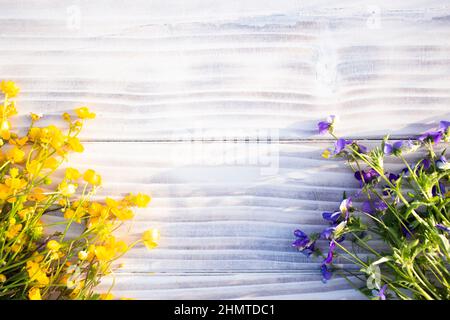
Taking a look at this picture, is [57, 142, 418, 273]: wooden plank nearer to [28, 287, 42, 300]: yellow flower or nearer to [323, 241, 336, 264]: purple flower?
[323, 241, 336, 264]: purple flower

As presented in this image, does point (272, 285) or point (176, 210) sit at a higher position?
point (176, 210)

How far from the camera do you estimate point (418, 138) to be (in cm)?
109

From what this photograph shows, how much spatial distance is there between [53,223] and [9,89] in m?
0.29

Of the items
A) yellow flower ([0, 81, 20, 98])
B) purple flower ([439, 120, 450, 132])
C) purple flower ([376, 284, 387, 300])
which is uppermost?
yellow flower ([0, 81, 20, 98])

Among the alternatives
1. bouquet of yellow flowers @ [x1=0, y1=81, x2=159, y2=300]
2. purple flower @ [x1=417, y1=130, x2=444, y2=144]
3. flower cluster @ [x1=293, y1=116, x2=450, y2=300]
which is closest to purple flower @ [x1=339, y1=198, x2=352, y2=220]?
flower cluster @ [x1=293, y1=116, x2=450, y2=300]

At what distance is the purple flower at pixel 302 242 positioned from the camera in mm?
1061

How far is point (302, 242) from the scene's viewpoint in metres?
1.06

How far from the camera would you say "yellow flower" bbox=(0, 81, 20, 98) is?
1052 mm

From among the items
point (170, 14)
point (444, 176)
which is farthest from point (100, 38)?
point (444, 176)

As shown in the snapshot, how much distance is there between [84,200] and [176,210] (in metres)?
0.19

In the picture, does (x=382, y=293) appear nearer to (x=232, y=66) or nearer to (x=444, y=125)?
(x=444, y=125)
